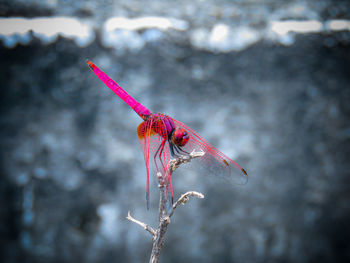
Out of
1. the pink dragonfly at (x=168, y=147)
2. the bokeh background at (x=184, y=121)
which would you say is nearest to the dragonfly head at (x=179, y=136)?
the pink dragonfly at (x=168, y=147)

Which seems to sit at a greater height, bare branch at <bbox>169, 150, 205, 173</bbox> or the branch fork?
bare branch at <bbox>169, 150, 205, 173</bbox>

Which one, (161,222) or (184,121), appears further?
(184,121)

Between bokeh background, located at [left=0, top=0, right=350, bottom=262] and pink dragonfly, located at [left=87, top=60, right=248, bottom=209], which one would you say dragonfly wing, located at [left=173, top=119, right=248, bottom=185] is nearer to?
pink dragonfly, located at [left=87, top=60, right=248, bottom=209]

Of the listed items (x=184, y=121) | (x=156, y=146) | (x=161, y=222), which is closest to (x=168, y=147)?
(x=156, y=146)

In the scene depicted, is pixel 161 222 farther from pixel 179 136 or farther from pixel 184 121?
pixel 184 121

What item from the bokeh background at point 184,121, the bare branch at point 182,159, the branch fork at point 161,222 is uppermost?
the bokeh background at point 184,121

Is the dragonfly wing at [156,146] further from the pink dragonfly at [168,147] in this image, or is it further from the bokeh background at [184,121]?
the bokeh background at [184,121]

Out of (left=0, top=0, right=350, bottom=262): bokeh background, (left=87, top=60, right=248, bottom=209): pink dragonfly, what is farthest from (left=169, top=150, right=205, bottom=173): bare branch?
(left=0, top=0, right=350, bottom=262): bokeh background

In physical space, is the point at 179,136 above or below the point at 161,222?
above

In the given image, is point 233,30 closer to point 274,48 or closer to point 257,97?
point 274,48

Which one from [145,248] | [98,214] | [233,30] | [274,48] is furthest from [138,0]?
[145,248]
